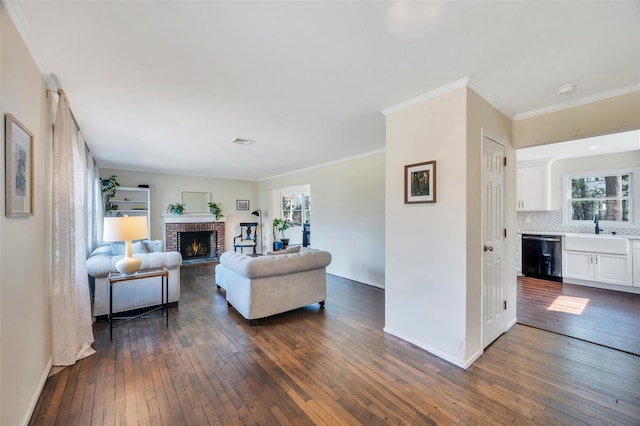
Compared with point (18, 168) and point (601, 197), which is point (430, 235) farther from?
point (601, 197)

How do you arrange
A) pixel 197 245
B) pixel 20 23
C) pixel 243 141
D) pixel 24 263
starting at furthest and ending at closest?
pixel 197 245, pixel 243 141, pixel 24 263, pixel 20 23

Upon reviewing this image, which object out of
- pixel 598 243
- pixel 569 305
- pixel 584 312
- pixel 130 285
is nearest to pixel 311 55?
pixel 130 285

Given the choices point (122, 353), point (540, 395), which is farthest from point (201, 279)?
point (540, 395)

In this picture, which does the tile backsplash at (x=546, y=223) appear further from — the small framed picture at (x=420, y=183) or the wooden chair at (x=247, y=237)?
the wooden chair at (x=247, y=237)

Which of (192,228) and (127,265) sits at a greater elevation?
(192,228)

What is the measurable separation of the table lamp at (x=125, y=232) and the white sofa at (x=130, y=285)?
39 centimetres

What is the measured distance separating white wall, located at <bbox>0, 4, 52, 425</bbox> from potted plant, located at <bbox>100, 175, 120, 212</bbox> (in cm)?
466

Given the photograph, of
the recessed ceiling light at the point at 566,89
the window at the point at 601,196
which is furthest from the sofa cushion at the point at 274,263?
the window at the point at 601,196

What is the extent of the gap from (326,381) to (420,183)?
1.94 meters

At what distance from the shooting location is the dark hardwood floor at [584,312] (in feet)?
9.29

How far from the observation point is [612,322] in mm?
3166

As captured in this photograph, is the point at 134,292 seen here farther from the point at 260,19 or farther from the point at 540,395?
the point at 540,395

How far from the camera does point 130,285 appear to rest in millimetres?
3477

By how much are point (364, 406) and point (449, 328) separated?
1.06 meters
